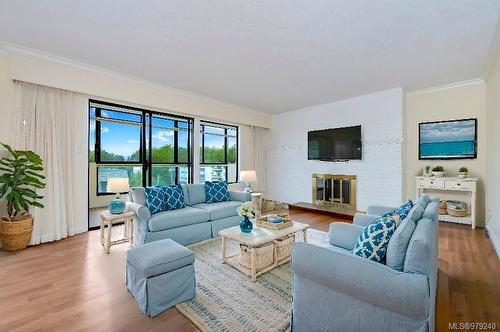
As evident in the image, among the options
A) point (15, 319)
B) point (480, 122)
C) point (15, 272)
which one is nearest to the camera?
point (15, 319)

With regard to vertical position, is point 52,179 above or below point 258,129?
below

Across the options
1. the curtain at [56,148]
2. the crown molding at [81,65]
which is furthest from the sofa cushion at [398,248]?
the crown molding at [81,65]

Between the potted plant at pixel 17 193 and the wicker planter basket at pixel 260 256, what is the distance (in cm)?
280

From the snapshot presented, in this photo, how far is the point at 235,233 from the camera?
2.80 meters

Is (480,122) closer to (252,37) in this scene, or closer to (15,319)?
Answer: (252,37)

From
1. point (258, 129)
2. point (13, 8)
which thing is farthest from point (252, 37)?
point (258, 129)

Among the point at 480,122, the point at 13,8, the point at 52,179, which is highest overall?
the point at 13,8

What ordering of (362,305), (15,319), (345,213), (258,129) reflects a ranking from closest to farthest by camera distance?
1. (362,305)
2. (15,319)
3. (345,213)
4. (258,129)

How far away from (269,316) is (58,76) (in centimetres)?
→ 412

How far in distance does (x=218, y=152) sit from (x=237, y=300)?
14.4 ft

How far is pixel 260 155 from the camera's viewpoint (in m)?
6.96

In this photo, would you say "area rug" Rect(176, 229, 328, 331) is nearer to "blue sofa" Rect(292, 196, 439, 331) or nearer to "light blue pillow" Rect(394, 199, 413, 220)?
"blue sofa" Rect(292, 196, 439, 331)

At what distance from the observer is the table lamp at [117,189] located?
129 inches

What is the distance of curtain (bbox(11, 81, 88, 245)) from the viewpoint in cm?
338
